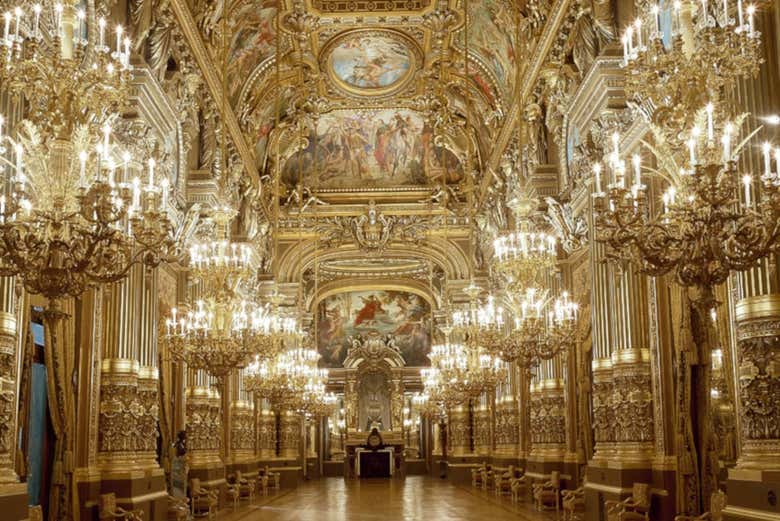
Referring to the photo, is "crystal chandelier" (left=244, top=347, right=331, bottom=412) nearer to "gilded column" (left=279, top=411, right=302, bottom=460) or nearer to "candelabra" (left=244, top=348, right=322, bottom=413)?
"candelabra" (left=244, top=348, right=322, bottom=413)

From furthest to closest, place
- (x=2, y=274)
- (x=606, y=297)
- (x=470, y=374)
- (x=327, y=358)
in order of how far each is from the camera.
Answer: (x=327, y=358)
(x=470, y=374)
(x=606, y=297)
(x=2, y=274)

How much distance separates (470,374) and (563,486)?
9.27ft

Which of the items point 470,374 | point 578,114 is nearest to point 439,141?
point 470,374

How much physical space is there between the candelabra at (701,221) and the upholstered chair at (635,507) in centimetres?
571

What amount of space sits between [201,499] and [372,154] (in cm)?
1317

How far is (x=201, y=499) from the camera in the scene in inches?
689

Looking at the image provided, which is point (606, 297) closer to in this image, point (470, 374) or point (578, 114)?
point (578, 114)

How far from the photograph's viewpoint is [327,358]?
41750 mm

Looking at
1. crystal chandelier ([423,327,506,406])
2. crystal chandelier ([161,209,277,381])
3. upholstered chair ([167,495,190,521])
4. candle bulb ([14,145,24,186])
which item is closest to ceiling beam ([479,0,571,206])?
crystal chandelier ([161,209,277,381])

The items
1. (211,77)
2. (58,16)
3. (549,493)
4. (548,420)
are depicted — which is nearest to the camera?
(58,16)

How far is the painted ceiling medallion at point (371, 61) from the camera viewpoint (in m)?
22.1

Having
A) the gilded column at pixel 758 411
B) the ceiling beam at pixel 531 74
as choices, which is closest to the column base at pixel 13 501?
the gilded column at pixel 758 411

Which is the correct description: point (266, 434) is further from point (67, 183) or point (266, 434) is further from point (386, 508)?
point (67, 183)

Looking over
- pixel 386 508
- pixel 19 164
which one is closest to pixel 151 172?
pixel 19 164
